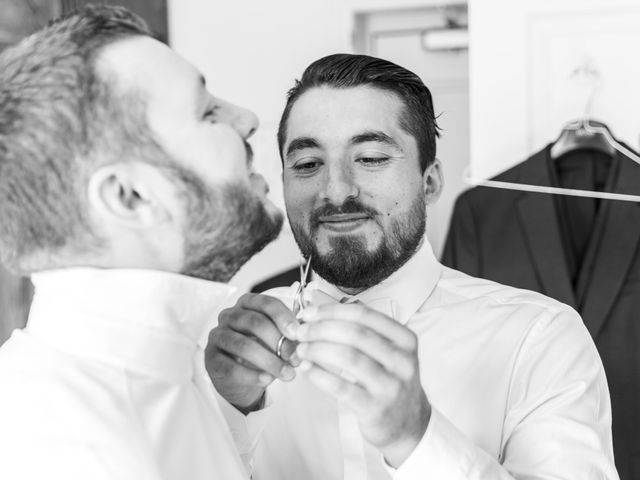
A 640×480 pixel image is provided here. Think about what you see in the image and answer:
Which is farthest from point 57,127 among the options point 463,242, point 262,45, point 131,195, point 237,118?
point 262,45

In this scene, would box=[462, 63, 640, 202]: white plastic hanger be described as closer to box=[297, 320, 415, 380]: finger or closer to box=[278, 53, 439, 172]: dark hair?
box=[278, 53, 439, 172]: dark hair

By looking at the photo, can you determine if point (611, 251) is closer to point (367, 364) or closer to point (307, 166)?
point (307, 166)

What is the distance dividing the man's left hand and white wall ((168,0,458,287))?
79.7 inches

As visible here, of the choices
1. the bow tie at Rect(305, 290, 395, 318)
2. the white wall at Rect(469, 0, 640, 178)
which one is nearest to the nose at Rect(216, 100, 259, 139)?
the bow tie at Rect(305, 290, 395, 318)

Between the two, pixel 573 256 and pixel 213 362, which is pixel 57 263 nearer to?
pixel 213 362

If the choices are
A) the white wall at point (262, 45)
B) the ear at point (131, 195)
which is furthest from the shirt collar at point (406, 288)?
the white wall at point (262, 45)

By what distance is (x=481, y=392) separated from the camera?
4.51ft

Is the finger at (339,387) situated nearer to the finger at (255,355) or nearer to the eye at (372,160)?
the finger at (255,355)

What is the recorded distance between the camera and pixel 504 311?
1.45 meters

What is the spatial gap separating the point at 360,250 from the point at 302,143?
0.22m

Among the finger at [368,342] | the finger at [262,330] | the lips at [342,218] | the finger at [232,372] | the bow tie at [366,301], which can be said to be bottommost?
the bow tie at [366,301]

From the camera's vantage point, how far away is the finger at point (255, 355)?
1052 millimetres

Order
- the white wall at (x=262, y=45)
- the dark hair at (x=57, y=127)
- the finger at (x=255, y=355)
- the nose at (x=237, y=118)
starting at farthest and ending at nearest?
1. the white wall at (x=262, y=45)
2. the finger at (x=255, y=355)
3. the nose at (x=237, y=118)
4. the dark hair at (x=57, y=127)

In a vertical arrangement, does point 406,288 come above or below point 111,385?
below
